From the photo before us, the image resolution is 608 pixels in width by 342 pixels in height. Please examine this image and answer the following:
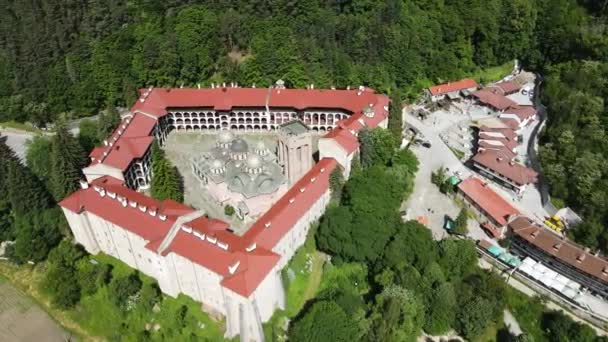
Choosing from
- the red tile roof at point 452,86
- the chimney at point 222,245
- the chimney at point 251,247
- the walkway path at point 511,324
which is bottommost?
the walkway path at point 511,324

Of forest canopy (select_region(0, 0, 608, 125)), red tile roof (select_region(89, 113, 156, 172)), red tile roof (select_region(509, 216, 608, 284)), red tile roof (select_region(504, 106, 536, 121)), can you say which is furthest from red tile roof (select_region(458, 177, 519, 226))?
red tile roof (select_region(89, 113, 156, 172))

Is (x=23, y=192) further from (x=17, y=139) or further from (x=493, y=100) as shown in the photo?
(x=493, y=100)

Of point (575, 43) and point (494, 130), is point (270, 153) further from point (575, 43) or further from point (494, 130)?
point (575, 43)

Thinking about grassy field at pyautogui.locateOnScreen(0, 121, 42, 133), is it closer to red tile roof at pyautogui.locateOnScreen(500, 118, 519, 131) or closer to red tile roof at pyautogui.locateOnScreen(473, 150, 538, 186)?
red tile roof at pyautogui.locateOnScreen(473, 150, 538, 186)

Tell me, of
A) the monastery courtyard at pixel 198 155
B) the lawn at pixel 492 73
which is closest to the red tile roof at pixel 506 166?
the monastery courtyard at pixel 198 155

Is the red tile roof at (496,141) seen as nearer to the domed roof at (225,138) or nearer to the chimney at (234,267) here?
the domed roof at (225,138)

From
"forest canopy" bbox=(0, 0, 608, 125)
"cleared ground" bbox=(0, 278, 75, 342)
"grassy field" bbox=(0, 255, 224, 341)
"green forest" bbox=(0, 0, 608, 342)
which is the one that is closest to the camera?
"grassy field" bbox=(0, 255, 224, 341)

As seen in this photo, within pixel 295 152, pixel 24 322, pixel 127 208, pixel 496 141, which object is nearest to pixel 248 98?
pixel 295 152
